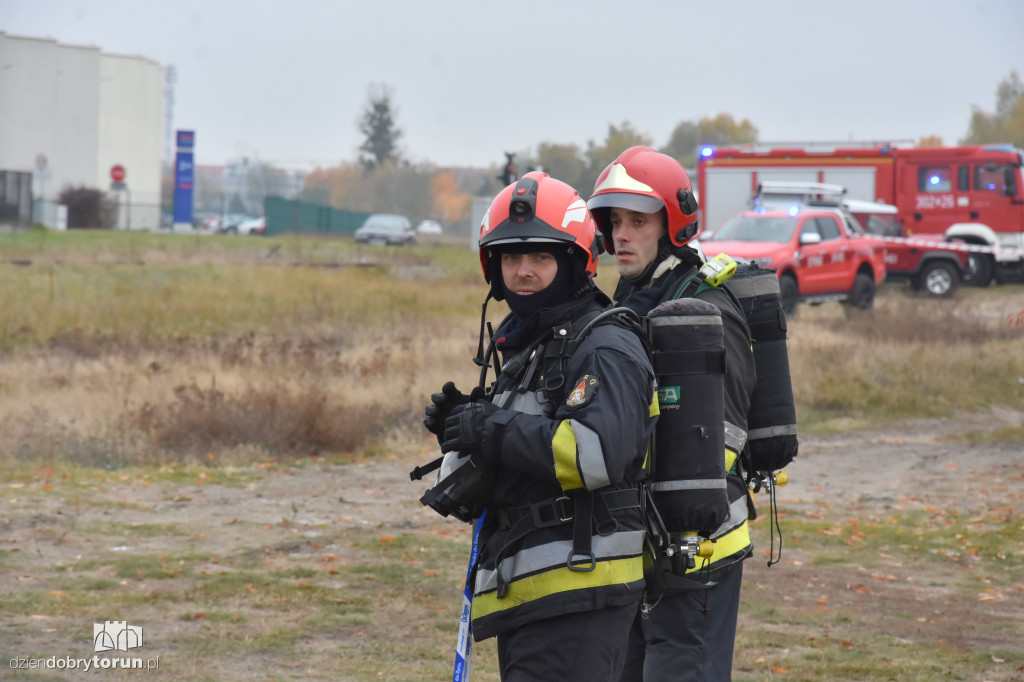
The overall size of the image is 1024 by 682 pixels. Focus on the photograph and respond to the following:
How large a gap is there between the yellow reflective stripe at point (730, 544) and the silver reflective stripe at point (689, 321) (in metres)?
0.74

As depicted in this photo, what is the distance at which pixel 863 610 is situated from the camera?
644cm

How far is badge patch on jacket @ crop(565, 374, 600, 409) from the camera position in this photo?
2729 millimetres

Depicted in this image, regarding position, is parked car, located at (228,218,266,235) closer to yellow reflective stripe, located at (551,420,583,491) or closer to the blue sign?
the blue sign

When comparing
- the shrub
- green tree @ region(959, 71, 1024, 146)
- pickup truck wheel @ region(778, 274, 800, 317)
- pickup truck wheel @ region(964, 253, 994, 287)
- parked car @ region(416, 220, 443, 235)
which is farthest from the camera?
green tree @ region(959, 71, 1024, 146)

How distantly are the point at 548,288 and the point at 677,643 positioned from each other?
116 cm

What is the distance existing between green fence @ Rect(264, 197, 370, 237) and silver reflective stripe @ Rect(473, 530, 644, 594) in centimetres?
5072

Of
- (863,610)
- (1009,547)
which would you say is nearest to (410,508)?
(863,610)

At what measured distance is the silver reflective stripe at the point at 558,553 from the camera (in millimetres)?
2805

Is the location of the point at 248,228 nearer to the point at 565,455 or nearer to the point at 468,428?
the point at 468,428

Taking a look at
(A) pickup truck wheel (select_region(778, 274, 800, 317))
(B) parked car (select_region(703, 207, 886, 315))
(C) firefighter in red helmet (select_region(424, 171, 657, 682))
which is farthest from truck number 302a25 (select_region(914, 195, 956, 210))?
(C) firefighter in red helmet (select_region(424, 171, 657, 682))

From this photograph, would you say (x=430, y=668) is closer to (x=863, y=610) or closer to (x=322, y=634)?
(x=322, y=634)

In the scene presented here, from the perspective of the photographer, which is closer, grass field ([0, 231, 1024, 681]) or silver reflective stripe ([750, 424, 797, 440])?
silver reflective stripe ([750, 424, 797, 440])

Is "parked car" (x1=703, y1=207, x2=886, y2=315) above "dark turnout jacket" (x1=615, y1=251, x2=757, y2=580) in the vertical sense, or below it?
above

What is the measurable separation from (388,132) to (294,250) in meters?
69.0
